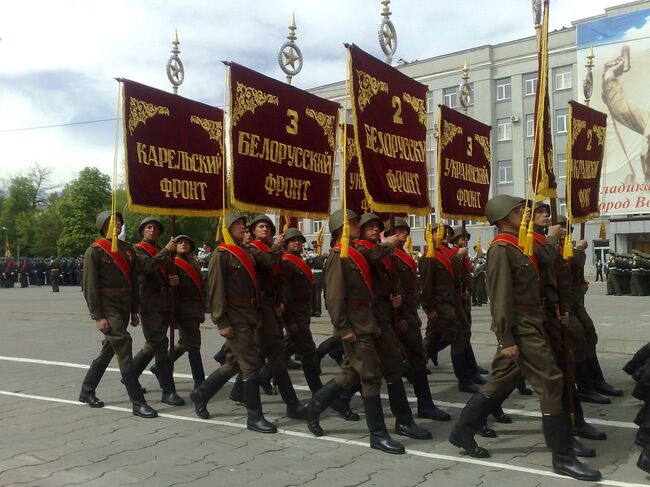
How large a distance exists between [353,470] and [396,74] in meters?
3.97

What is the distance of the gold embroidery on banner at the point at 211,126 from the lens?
7.50m

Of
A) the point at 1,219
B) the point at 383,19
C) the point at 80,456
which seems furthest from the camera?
the point at 1,219

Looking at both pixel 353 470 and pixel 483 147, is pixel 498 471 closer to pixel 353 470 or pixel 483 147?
pixel 353 470

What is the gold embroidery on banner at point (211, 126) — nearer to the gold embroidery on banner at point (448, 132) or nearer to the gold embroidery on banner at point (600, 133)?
the gold embroidery on banner at point (448, 132)

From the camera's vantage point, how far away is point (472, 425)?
16.0 ft

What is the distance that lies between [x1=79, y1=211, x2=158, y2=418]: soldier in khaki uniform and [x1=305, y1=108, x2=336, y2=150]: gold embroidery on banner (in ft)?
7.70

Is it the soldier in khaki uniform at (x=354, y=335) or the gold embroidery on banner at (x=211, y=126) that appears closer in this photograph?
the soldier in khaki uniform at (x=354, y=335)

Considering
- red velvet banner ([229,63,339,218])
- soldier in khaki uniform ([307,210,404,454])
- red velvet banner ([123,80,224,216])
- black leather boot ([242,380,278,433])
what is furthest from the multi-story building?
soldier in khaki uniform ([307,210,404,454])

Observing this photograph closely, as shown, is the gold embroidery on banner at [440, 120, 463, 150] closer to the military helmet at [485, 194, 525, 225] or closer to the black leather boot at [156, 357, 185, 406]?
the military helmet at [485, 194, 525, 225]

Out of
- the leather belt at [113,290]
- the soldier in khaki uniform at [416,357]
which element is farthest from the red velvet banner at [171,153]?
the soldier in khaki uniform at [416,357]

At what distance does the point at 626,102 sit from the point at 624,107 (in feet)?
0.91

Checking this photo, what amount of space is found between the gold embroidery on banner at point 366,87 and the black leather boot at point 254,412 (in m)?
2.71

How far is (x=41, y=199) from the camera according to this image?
3031 inches

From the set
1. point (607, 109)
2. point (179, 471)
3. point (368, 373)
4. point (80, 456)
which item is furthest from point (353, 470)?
point (607, 109)
